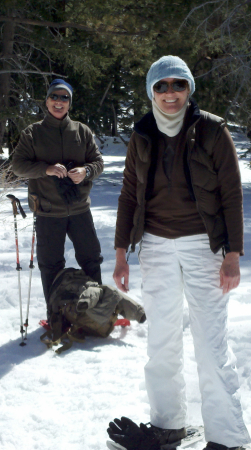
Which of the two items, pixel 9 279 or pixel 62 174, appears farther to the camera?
pixel 9 279

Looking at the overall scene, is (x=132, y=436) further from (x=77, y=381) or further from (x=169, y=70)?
(x=169, y=70)

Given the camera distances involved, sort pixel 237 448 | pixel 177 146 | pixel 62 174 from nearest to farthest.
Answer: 1. pixel 237 448
2. pixel 177 146
3. pixel 62 174

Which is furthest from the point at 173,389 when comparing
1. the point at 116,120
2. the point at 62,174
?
the point at 116,120

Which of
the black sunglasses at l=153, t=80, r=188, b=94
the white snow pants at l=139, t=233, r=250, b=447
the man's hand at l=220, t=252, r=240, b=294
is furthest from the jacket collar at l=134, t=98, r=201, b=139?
the man's hand at l=220, t=252, r=240, b=294

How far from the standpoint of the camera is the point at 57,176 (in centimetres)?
407

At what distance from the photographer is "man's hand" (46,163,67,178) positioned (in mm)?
3973

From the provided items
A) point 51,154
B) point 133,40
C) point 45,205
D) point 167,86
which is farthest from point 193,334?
point 133,40

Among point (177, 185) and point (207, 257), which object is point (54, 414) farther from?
point (177, 185)

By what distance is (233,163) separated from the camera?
2.24m

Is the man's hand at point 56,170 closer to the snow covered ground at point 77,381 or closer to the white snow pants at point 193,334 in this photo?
the snow covered ground at point 77,381

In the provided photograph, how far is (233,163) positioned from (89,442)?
1.60 m

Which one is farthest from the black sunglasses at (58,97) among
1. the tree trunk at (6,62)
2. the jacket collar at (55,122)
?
the tree trunk at (6,62)

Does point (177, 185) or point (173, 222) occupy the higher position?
point (177, 185)

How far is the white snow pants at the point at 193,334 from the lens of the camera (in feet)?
7.33
